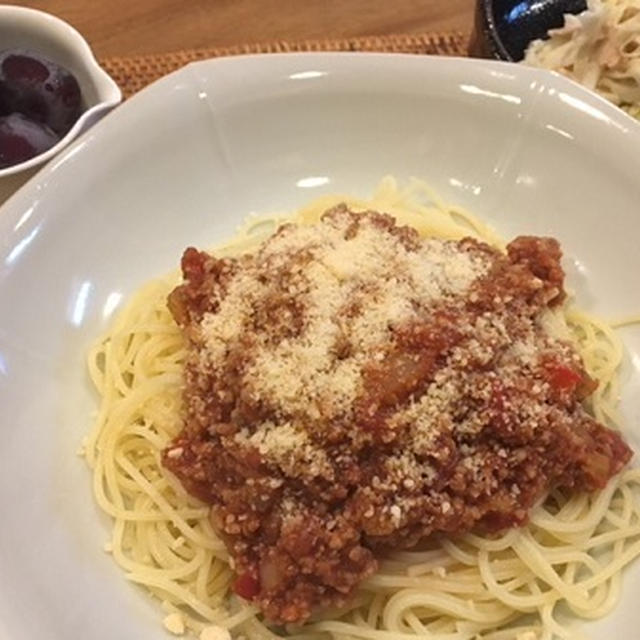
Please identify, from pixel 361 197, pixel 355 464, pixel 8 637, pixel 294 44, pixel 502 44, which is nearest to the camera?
pixel 8 637

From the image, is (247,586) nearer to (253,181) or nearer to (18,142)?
(253,181)

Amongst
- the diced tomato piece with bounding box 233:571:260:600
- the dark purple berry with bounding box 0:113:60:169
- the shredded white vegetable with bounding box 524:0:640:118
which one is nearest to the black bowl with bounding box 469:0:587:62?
the shredded white vegetable with bounding box 524:0:640:118

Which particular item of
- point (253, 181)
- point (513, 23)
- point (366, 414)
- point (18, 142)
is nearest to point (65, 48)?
point (18, 142)

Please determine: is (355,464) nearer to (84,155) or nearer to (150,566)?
(150,566)

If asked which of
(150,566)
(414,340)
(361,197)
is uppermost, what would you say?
(414,340)

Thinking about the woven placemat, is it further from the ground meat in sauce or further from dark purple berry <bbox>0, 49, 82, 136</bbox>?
the ground meat in sauce

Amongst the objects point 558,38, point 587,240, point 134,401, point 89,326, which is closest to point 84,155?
point 89,326

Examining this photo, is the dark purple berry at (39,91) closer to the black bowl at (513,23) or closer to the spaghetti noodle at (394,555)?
the spaghetti noodle at (394,555)
